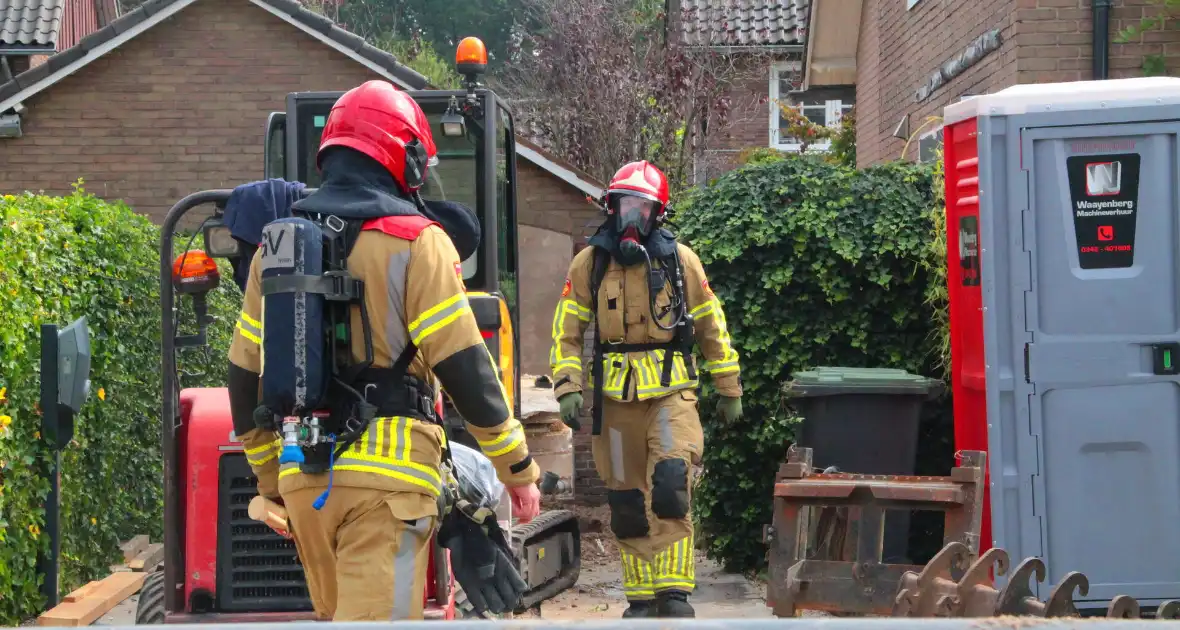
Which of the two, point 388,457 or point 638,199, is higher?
point 638,199

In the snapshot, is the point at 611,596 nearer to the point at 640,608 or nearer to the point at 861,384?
the point at 640,608

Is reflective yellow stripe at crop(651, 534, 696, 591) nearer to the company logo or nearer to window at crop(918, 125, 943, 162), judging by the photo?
the company logo

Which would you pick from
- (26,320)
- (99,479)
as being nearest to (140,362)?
(99,479)

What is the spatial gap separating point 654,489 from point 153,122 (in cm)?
1095

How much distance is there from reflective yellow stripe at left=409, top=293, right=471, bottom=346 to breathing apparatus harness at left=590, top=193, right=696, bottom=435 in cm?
280

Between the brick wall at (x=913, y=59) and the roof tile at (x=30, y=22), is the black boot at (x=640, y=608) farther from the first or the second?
the roof tile at (x=30, y=22)

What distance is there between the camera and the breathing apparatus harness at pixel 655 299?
6184 millimetres

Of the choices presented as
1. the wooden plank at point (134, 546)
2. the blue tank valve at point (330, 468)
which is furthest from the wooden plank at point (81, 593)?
the blue tank valve at point (330, 468)

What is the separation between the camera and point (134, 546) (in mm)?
7867

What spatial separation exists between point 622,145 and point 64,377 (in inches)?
566

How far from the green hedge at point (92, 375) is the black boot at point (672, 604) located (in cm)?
282

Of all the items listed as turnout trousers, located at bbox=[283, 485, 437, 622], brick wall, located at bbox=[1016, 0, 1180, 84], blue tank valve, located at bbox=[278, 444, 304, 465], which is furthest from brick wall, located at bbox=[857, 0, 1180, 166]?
blue tank valve, located at bbox=[278, 444, 304, 465]

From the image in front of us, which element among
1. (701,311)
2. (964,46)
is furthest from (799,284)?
(964,46)

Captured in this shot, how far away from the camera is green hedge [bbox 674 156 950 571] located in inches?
279
